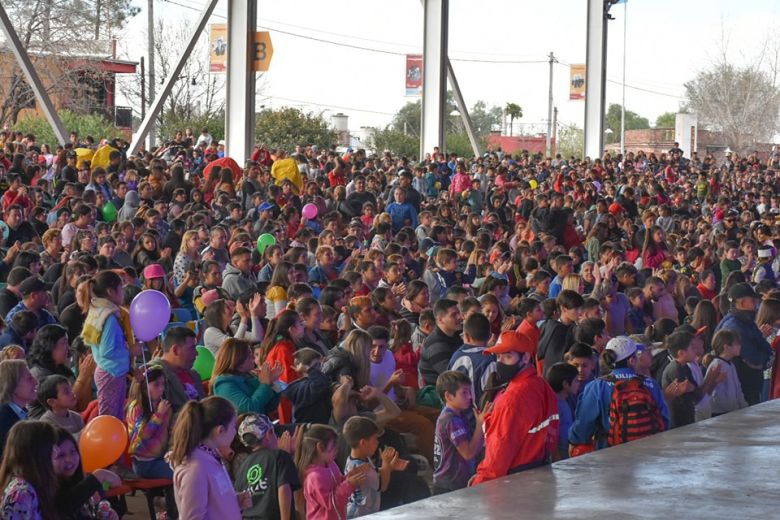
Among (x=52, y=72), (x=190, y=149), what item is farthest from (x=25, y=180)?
(x=52, y=72)

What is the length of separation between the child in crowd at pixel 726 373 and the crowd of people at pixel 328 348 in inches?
0.8

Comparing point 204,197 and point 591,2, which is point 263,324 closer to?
point 204,197

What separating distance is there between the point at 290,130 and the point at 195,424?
43.4 m

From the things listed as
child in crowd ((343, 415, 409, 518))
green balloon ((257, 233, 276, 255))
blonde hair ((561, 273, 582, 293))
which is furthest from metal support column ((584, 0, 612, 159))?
child in crowd ((343, 415, 409, 518))

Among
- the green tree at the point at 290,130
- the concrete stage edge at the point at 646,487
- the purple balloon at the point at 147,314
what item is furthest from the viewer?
the green tree at the point at 290,130

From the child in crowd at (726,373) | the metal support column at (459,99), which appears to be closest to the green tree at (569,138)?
the metal support column at (459,99)

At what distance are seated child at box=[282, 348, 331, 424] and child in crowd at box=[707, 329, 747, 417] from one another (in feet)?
10.5

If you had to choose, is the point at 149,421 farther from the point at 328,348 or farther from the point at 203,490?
the point at 328,348

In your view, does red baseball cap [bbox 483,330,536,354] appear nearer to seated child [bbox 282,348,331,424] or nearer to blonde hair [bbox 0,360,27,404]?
seated child [bbox 282,348,331,424]

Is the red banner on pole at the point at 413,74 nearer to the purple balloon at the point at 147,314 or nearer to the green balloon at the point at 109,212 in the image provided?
the green balloon at the point at 109,212

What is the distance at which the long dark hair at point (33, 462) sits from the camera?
18.1ft

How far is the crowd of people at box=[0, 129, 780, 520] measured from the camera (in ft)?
22.0

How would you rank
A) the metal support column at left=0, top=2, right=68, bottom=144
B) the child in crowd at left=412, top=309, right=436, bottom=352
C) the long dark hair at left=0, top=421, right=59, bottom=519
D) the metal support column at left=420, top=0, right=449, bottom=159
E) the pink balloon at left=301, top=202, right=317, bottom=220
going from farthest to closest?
the metal support column at left=420, top=0, right=449, bottom=159 < the metal support column at left=0, top=2, right=68, bottom=144 < the pink balloon at left=301, top=202, right=317, bottom=220 < the child in crowd at left=412, top=309, right=436, bottom=352 < the long dark hair at left=0, top=421, right=59, bottom=519

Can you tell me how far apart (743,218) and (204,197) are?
36.2 ft
